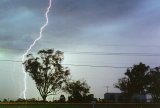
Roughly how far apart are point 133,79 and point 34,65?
30886mm

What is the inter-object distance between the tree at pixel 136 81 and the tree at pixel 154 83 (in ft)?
4.41

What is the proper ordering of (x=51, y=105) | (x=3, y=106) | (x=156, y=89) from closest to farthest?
1. (x=3, y=106)
2. (x=51, y=105)
3. (x=156, y=89)

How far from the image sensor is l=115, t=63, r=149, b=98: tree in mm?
99494

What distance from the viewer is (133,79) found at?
10075 centimetres

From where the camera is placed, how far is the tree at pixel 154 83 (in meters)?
99.3

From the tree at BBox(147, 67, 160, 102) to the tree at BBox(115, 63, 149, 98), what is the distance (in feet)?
4.41

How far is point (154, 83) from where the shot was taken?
99875 millimetres

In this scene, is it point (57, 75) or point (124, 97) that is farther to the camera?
point (124, 97)

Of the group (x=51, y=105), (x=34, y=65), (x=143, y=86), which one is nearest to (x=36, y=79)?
(x=34, y=65)

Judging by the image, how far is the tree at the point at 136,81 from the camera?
99.5 m

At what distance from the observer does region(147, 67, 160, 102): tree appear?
9931 centimetres

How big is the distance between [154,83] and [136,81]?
4985 millimetres

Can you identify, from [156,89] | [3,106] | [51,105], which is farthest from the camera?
[156,89]

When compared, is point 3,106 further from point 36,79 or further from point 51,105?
point 36,79
